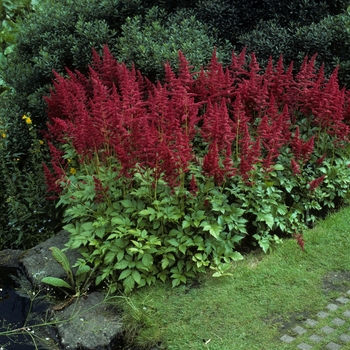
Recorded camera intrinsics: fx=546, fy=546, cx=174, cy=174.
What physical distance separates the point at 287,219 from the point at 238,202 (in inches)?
24.4

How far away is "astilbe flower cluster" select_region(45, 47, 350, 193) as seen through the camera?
14.7 ft

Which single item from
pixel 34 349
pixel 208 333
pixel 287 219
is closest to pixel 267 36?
pixel 287 219

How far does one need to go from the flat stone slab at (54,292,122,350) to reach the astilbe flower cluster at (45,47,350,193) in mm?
1106

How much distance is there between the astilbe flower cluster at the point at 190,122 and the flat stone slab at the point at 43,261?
A: 0.58 m

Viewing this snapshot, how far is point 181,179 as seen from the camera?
463cm

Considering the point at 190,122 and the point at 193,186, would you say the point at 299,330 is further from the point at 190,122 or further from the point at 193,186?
the point at 190,122

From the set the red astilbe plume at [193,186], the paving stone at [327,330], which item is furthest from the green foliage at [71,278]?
the paving stone at [327,330]

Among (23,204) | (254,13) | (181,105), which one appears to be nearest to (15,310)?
(23,204)

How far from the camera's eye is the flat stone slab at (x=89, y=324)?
411 cm

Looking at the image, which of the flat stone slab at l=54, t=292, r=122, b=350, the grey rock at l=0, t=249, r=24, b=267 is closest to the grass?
the flat stone slab at l=54, t=292, r=122, b=350

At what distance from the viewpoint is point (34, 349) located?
425 cm

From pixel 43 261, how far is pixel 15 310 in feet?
1.59

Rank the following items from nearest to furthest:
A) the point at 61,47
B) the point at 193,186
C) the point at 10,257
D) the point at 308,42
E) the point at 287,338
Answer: the point at 287,338
the point at 193,186
the point at 10,257
the point at 308,42
the point at 61,47

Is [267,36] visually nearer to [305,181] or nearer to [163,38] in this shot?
[163,38]
